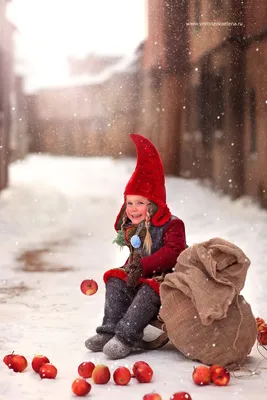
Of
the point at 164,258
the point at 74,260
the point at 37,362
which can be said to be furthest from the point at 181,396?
the point at 74,260

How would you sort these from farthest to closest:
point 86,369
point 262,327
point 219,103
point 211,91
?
point 211,91 < point 219,103 < point 262,327 < point 86,369

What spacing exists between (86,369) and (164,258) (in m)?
0.86

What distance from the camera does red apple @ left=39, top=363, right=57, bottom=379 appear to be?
3818 millimetres

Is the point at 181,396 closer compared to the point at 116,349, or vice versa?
the point at 181,396

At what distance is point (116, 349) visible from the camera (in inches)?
165

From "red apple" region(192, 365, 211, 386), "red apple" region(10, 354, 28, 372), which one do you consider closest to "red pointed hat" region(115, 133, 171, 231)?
"red apple" region(192, 365, 211, 386)

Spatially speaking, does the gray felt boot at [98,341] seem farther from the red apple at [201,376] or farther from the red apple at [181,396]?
the red apple at [181,396]

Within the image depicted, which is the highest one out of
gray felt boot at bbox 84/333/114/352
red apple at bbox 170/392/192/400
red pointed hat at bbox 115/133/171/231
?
red pointed hat at bbox 115/133/171/231

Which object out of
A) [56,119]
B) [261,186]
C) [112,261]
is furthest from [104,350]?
[56,119]

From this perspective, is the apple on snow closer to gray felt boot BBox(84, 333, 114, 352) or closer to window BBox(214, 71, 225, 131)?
A: gray felt boot BBox(84, 333, 114, 352)

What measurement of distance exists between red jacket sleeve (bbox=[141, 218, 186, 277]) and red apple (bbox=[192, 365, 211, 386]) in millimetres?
762

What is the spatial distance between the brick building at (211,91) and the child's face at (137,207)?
6.35 metres

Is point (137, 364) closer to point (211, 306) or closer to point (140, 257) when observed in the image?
point (211, 306)

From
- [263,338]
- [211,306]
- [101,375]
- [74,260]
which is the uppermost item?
[211,306]
